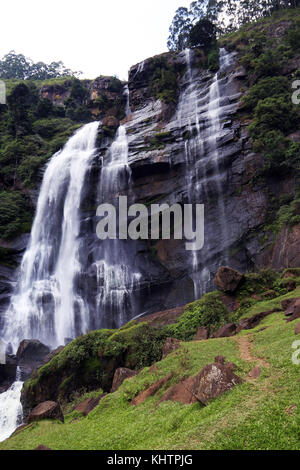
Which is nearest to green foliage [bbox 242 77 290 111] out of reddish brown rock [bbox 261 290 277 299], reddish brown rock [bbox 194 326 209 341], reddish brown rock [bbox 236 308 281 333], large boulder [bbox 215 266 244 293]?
A: large boulder [bbox 215 266 244 293]

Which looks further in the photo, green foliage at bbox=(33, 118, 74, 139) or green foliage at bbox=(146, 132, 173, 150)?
green foliage at bbox=(33, 118, 74, 139)

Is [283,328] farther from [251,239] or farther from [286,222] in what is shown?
[251,239]

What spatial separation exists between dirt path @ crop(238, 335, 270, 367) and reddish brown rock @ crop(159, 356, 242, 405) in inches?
39.8

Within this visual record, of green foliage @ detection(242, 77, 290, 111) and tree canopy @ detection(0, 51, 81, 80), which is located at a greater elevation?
tree canopy @ detection(0, 51, 81, 80)

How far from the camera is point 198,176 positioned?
27.8 metres

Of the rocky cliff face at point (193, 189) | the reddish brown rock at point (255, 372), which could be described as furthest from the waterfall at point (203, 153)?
the reddish brown rock at point (255, 372)

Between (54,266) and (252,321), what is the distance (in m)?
18.9

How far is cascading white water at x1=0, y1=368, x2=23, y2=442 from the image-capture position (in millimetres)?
16047

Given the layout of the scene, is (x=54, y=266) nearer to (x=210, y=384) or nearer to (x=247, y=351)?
(x=247, y=351)

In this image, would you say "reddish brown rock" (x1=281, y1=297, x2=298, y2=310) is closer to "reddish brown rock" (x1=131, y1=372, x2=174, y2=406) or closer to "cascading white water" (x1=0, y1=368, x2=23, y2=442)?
"reddish brown rock" (x1=131, y1=372, x2=174, y2=406)

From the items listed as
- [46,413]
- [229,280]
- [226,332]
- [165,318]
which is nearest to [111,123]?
[229,280]

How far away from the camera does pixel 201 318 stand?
1602cm

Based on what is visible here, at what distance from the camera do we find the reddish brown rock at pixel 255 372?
308 inches

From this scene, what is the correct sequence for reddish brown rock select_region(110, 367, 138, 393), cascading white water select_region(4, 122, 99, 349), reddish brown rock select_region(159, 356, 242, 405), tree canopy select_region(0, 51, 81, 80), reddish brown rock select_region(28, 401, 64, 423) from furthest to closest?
tree canopy select_region(0, 51, 81, 80) < cascading white water select_region(4, 122, 99, 349) < reddish brown rock select_region(110, 367, 138, 393) < reddish brown rock select_region(28, 401, 64, 423) < reddish brown rock select_region(159, 356, 242, 405)
